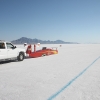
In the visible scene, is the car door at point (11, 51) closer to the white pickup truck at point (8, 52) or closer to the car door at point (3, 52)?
the white pickup truck at point (8, 52)

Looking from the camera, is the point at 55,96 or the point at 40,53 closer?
the point at 55,96

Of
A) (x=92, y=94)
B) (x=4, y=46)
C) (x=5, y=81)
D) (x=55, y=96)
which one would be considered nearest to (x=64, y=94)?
(x=55, y=96)

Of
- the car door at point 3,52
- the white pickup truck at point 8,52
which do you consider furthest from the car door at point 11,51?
the car door at point 3,52

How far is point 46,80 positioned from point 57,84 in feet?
2.59

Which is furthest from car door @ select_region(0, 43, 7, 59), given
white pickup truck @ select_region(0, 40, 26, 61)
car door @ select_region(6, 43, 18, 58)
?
car door @ select_region(6, 43, 18, 58)

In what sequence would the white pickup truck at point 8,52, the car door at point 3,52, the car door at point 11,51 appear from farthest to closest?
the car door at point 11,51 < the white pickup truck at point 8,52 < the car door at point 3,52

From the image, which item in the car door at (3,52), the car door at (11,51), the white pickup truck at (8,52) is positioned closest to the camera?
the car door at (3,52)

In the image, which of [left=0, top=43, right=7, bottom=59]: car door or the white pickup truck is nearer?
[left=0, top=43, right=7, bottom=59]: car door

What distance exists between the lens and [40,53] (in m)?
18.2

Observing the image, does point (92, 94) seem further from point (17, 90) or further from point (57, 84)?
point (17, 90)

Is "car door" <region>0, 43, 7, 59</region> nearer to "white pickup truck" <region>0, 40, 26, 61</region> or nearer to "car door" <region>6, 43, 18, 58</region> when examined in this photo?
"white pickup truck" <region>0, 40, 26, 61</region>

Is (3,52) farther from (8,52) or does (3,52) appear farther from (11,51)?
(11,51)

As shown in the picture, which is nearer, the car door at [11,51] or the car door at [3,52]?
the car door at [3,52]

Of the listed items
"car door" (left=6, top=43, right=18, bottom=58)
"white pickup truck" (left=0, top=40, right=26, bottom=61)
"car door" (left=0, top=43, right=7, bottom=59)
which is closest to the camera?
"car door" (left=0, top=43, right=7, bottom=59)
